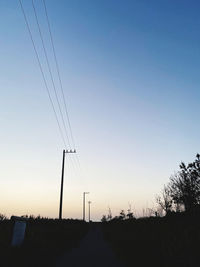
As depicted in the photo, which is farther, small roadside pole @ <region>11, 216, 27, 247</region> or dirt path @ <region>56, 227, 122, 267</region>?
dirt path @ <region>56, 227, 122, 267</region>

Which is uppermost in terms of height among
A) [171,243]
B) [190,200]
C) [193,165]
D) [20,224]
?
[193,165]

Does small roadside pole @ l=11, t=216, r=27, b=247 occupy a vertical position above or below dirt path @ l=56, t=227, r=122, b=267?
above

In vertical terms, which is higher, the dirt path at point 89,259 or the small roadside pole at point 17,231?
the small roadside pole at point 17,231

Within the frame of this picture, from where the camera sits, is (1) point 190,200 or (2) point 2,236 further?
(1) point 190,200

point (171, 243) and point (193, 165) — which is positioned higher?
point (193, 165)

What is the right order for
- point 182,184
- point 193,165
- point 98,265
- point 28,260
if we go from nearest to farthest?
1. point 28,260
2. point 98,265
3. point 193,165
4. point 182,184

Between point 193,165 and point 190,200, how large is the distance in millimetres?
5219

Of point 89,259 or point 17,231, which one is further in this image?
point 89,259

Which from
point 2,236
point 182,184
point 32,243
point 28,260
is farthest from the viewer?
point 182,184

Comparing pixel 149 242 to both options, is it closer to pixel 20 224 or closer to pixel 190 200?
pixel 20 224

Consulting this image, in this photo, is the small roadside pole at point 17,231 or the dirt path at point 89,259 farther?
the dirt path at point 89,259

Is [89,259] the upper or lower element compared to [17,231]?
lower

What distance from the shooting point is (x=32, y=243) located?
40.3 feet

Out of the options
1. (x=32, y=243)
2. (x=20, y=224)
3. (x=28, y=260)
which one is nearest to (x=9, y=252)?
(x=28, y=260)
